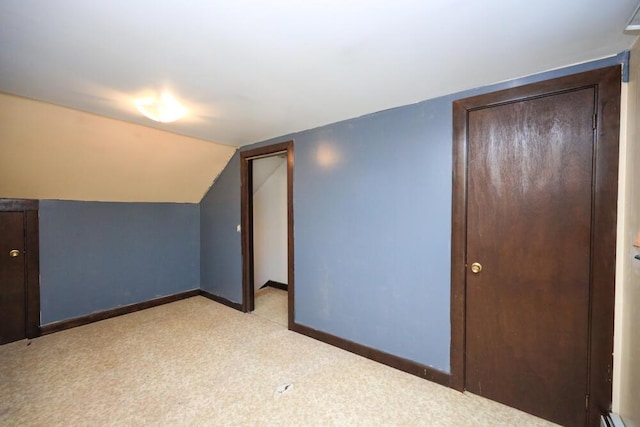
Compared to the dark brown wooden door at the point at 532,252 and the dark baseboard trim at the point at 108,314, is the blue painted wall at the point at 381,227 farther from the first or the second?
the dark baseboard trim at the point at 108,314

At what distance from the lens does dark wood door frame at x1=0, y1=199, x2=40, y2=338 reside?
8.95ft

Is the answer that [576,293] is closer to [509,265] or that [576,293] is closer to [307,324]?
[509,265]

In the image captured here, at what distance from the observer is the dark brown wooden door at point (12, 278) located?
8.55ft

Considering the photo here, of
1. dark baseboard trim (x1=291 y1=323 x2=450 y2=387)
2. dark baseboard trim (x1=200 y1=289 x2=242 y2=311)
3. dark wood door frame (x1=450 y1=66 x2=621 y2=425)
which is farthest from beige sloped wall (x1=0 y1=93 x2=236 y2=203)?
dark wood door frame (x1=450 y1=66 x2=621 y2=425)

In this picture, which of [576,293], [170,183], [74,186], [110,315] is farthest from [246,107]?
[110,315]

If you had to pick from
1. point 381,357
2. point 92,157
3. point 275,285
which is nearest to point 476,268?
point 381,357

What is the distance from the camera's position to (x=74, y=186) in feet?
9.39

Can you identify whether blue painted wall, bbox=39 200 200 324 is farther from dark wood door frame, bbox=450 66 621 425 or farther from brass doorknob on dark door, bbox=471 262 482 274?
dark wood door frame, bbox=450 66 621 425

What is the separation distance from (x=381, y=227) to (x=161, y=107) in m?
2.01

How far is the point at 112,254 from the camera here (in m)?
3.33

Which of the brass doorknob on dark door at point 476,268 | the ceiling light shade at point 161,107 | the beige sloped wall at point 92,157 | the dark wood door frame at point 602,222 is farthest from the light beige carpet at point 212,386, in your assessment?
the ceiling light shade at point 161,107

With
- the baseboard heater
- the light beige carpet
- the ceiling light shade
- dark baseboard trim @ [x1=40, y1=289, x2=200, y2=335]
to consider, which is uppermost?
the ceiling light shade

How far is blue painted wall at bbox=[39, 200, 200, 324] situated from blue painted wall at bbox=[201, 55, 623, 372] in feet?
6.89

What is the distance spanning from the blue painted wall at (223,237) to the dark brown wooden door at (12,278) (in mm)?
1841
